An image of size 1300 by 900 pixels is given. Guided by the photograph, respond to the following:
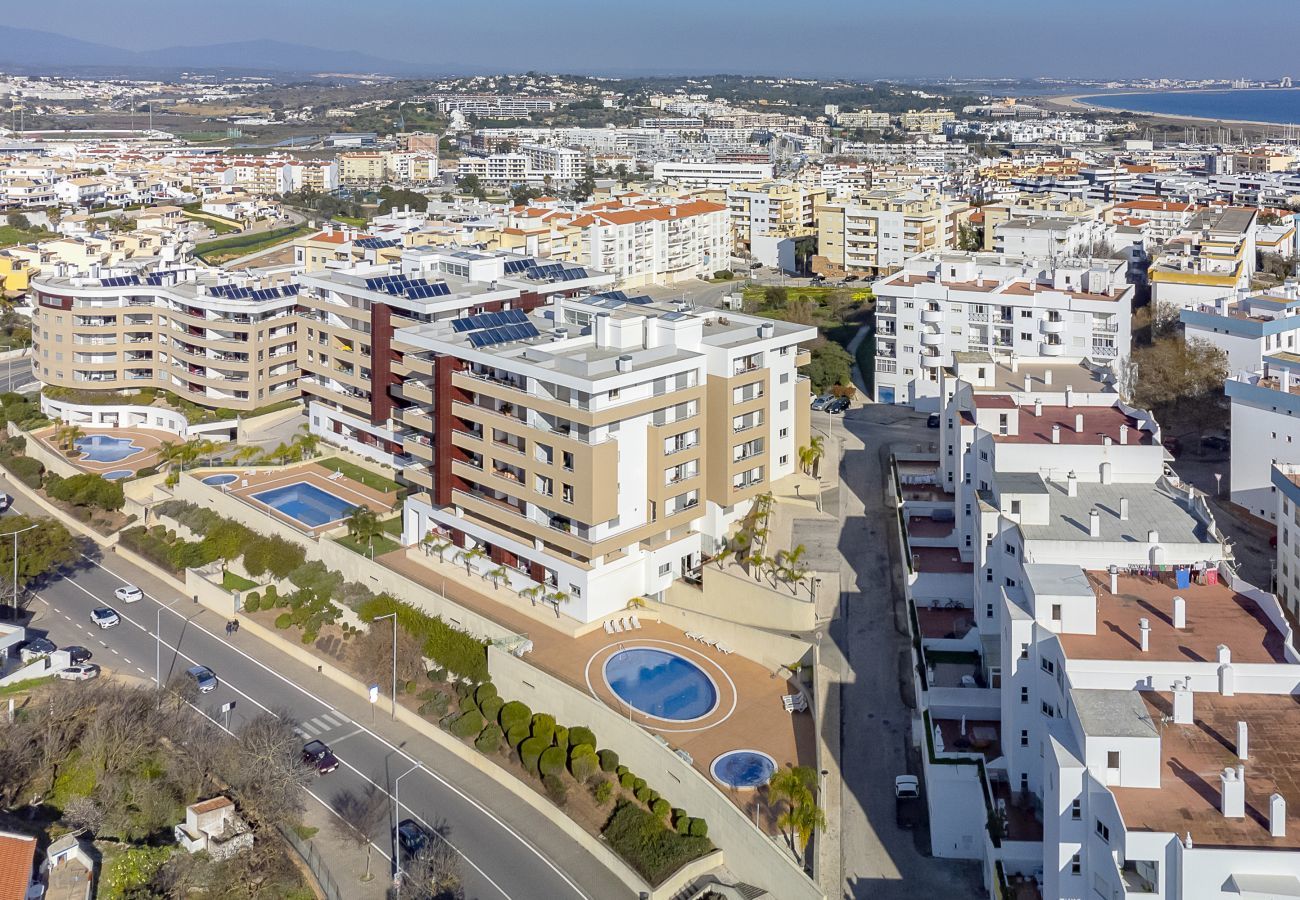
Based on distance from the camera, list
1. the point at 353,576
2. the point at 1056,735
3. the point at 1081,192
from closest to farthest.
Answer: the point at 1056,735, the point at 353,576, the point at 1081,192

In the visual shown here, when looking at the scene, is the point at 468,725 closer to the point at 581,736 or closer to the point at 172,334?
the point at 581,736

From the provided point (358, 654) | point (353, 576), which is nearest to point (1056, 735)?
point (358, 654)

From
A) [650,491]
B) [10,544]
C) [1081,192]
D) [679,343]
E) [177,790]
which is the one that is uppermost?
[1081,192]

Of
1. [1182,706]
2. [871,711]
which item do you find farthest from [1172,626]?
[871,711]

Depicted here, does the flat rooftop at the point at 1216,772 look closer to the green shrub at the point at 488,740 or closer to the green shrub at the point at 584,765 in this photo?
the green shrub at the point at 584,765

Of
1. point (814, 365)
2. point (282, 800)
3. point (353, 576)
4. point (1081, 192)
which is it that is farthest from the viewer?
point (1081, 192)

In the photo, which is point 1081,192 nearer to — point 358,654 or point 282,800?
point 358,654
